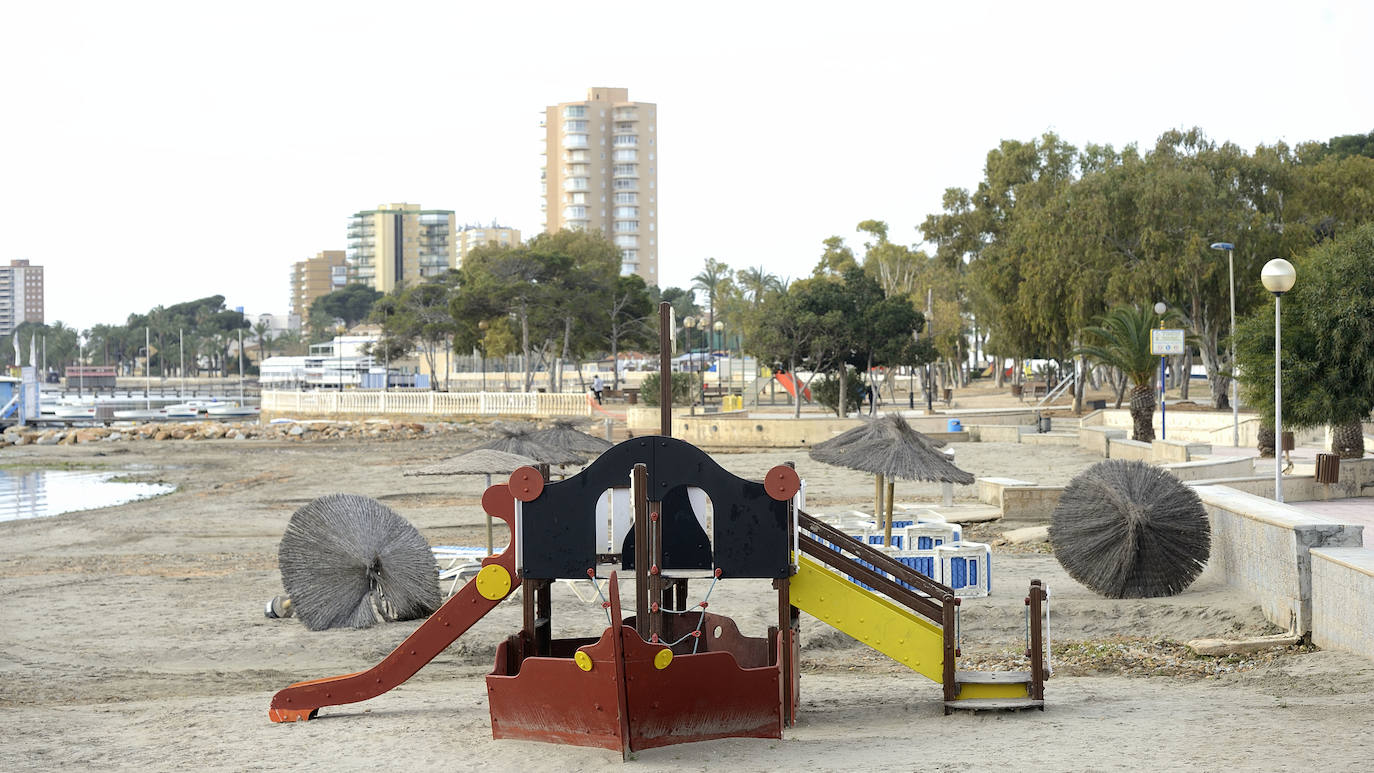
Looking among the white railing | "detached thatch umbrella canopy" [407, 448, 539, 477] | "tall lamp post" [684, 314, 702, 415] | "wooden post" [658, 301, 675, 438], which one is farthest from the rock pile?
"wooden post" [658, 301, 675, 438]

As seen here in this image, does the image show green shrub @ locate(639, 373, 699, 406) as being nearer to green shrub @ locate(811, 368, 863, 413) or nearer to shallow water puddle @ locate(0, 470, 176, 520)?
green shrub @ locate(811, 368, 863, 413)

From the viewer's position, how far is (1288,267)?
14008 mm

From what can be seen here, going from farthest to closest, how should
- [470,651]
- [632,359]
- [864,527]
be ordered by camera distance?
[632,359] < [864,527] < [470,651]

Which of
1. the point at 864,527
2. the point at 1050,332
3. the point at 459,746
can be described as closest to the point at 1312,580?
the point at 864,527

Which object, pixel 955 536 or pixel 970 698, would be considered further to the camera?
pixel 955 536

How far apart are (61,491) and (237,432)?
2556cm

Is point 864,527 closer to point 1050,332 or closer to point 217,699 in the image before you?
point 217,699

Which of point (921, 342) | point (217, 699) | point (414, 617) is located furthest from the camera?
point (921, 342)

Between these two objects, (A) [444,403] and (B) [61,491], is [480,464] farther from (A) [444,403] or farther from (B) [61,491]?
(A) [444,403]

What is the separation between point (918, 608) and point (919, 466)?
6.49 m

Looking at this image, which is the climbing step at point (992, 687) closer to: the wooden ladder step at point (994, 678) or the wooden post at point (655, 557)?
the wooden ladder step at point (994, 678)

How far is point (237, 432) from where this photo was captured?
63.7 m

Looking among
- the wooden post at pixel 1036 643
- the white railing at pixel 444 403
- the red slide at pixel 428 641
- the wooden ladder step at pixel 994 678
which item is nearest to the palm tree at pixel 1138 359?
the wooden ladder step at pixel 994 678

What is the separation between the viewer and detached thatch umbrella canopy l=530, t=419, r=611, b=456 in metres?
19.2
